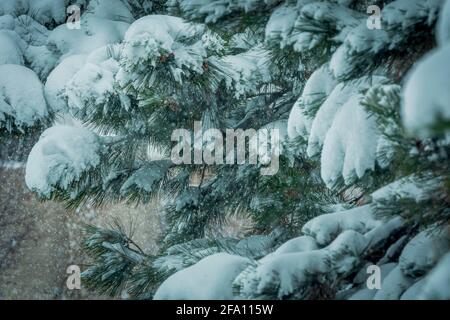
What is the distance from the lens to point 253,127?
7.13ft

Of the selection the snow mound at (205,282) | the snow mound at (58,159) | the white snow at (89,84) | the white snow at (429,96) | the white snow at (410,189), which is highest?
the white snow at (429,96)

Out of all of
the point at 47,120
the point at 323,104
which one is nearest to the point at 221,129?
the point at 47,120

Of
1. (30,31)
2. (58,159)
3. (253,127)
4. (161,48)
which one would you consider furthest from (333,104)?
(30,31)

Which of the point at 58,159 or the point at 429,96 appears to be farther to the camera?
the point at 58,159

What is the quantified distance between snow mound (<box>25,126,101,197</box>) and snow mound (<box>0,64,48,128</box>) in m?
0.18

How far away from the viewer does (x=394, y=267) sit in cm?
112

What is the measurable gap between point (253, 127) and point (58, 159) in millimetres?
819

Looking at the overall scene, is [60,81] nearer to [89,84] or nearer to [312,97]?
[89,84]

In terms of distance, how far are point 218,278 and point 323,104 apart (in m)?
0.43

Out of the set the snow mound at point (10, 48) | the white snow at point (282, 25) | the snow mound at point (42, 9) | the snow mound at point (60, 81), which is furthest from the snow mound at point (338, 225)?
the snow mound at point (42, 9)

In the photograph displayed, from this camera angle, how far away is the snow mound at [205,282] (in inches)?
40.3

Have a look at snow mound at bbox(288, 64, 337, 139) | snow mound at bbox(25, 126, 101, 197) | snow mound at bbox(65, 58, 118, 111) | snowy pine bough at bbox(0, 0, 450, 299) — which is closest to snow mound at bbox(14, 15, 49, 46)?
snowy pine bough at bbox(0, 0, 450, 299)

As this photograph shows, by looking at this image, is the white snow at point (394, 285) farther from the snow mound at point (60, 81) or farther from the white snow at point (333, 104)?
the snow mound at point (60, 81)

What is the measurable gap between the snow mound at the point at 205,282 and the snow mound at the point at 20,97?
102 centimetres
